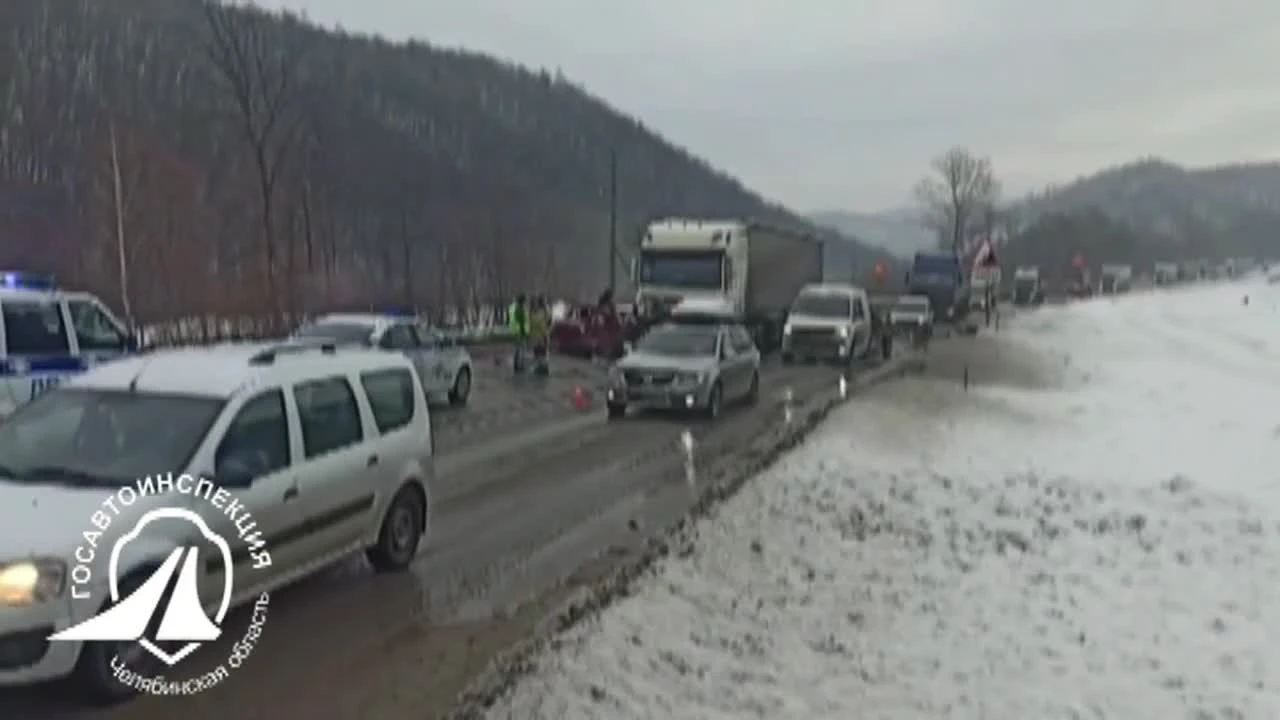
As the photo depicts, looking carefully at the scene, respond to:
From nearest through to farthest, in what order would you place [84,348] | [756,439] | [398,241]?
[84,348] < [756,439] < [398,241]

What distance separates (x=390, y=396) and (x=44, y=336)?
6.02m

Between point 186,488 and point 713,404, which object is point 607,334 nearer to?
point 713,404

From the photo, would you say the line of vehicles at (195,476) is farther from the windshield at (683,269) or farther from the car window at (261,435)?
the windshield at (683,269)

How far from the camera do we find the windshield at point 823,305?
33062 mm

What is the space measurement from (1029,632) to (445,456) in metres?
9.04

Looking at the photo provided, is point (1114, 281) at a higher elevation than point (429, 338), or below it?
below

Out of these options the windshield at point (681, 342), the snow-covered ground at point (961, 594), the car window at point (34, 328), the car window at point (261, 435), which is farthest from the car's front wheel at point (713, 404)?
the car window at point (261, 435)

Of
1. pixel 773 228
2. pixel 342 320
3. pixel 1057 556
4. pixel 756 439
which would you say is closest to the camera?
pixel 1057 556

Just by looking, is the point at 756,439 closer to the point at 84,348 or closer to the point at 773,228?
the point at 84,348

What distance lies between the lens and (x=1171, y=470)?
14.8 m

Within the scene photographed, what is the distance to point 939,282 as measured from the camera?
56531mm

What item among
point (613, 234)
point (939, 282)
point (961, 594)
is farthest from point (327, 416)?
point (613, 234)

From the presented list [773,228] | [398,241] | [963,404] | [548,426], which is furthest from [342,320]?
[398,241]

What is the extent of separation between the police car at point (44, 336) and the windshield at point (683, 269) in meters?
20.0
